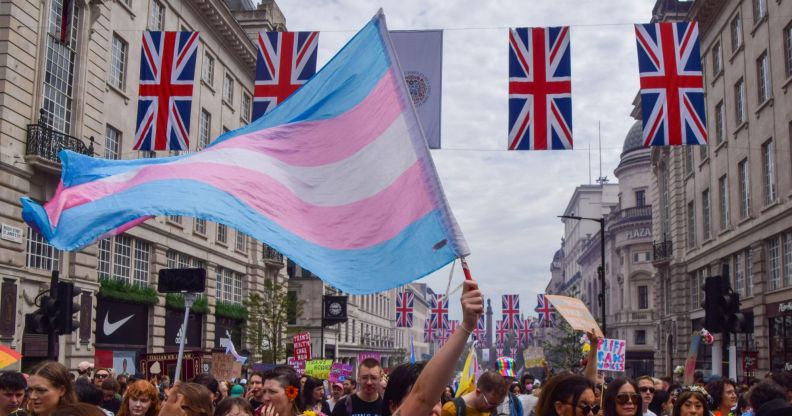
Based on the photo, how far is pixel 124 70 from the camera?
1230 inches

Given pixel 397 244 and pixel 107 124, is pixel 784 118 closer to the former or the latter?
pixel 107 124

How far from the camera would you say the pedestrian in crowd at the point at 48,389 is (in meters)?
6.12

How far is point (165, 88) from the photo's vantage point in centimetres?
1995

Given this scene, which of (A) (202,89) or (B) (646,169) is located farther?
(B) (646,169)

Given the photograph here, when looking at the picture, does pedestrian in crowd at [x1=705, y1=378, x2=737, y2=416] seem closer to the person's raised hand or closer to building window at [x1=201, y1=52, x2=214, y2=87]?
the person's raised hand

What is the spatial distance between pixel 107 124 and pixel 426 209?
26.7 m

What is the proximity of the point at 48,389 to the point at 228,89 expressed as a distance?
125 feet

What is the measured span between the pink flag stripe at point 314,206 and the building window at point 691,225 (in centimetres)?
3965

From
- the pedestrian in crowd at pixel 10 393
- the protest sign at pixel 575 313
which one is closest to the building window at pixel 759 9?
the protest sign at pixel 575 313

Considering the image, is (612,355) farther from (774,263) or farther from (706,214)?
(706,214)

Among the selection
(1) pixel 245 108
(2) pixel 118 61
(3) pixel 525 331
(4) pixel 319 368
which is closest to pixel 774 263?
(4) pixel 319 368

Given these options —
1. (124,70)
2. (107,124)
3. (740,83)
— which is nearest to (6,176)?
(107,124)

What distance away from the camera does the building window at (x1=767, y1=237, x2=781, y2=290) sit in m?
30.0

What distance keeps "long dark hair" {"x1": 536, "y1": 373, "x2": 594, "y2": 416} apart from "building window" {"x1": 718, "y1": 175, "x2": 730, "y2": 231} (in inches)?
1311
